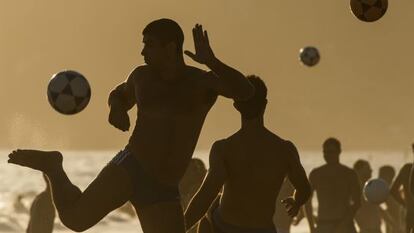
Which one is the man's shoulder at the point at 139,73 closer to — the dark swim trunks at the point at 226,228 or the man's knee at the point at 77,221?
the man's knee at the point at 77,221

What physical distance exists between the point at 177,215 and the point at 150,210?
19 centimetres

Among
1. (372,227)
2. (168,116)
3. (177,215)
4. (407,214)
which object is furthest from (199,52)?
(372,227)

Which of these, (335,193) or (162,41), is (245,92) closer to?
(162,41)

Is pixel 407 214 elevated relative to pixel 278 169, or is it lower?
lower

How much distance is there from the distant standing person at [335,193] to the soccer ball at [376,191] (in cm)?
252

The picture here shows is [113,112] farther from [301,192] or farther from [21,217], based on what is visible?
[21,217]

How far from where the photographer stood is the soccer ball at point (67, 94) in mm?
13180

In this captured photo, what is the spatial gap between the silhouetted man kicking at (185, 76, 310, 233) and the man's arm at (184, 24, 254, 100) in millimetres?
510

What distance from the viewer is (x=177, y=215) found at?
344 inches

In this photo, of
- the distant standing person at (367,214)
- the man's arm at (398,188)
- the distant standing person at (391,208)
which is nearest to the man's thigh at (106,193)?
the man's arm at (398,188)

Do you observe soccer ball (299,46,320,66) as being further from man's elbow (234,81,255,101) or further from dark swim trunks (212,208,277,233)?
man's elbow (234,81,255,101)

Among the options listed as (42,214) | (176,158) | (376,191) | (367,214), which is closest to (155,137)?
(176,158)

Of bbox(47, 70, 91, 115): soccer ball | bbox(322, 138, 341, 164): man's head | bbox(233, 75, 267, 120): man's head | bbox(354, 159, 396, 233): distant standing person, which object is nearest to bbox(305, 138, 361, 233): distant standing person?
bbox(322, 138, 341, 164): man's head

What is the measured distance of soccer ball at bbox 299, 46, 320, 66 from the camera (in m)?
24.5
